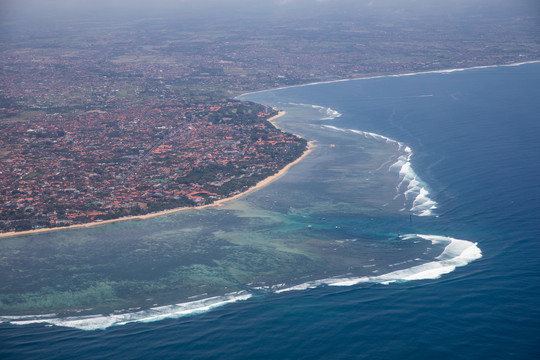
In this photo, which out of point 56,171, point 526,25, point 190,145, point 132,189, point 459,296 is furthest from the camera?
point 526,25

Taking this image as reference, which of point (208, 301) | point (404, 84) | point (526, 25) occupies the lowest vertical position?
point (208, 301)

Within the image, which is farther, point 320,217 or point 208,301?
point 320,217

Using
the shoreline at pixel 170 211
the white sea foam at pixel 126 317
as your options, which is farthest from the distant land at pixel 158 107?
the white sea foam at pixel 126 317

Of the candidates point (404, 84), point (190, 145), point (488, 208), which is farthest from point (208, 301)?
point (404, 84)

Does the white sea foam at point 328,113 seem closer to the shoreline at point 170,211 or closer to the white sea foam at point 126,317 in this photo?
the shoreline at point 170,211

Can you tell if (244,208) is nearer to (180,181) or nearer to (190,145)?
(180,181)

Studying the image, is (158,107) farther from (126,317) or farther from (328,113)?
(126,317)

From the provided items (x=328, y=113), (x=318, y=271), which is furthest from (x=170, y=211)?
(x=328, y=113)
